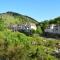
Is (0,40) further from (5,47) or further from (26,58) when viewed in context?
(26,58)

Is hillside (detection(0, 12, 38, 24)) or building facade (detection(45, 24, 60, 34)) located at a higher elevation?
hillside (detection(0, 12, 38, 24))

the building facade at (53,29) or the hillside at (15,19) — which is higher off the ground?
the hillside at (15,19)

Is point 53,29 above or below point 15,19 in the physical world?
below

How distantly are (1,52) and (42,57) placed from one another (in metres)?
3.29

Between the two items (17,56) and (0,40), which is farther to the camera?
(0,40)

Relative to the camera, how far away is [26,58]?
16453mm

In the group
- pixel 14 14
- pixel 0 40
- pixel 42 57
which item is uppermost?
pixel 14 14

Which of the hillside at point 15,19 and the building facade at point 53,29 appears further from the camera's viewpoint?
the hillside at point 15,19

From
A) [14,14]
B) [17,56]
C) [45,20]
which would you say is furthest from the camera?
[14,14]

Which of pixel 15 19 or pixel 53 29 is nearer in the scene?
pixel 53 29

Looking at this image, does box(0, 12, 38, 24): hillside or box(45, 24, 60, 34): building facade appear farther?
box(0, 12, 38, 24): hillside

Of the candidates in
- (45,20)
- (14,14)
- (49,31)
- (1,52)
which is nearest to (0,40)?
(1,52)

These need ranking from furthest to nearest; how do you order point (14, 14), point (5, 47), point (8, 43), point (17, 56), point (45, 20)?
point (14, 14) < point (45, 20) < point (8, 43) < point (5, 47) < point (17, 56)

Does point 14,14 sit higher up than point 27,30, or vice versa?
point 14,14
